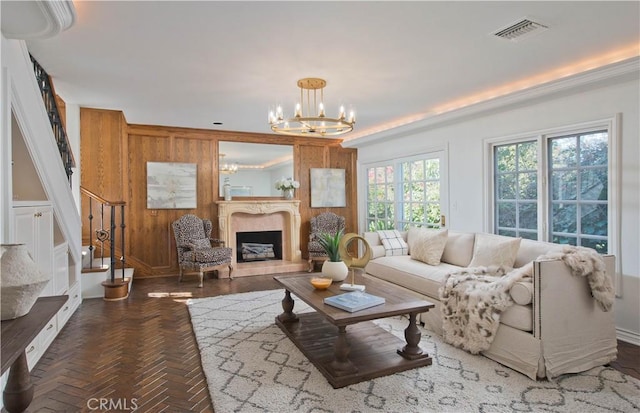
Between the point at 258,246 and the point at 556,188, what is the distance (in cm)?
490

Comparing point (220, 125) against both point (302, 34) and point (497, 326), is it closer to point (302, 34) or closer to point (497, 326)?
point (302, 34)

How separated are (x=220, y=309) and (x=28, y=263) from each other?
2.59m

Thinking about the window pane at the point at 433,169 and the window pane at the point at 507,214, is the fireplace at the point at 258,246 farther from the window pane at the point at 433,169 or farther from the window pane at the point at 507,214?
the window pane at the point at 507,214

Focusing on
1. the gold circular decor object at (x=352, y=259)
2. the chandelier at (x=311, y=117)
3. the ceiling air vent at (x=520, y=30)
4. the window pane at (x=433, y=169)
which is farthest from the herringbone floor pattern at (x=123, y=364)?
the window pane at (x=433, y=169)

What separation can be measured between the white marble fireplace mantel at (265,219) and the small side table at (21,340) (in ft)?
14.6

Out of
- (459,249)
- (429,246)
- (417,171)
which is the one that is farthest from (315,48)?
(417,171)

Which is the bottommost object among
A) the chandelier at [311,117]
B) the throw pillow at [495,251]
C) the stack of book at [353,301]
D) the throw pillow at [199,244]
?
the stack of book at [353,301]

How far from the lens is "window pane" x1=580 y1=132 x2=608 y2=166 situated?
3543 mm

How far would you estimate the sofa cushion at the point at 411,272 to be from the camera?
3.51 m

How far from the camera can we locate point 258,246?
699 centimetres

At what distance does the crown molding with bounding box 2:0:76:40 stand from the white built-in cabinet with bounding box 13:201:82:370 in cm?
116

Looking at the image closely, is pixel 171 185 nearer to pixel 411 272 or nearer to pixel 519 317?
pixel 411 272

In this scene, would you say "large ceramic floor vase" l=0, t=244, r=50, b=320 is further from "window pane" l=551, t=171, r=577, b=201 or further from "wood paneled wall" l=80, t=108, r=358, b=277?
"window pane" l=551, t=171, r=577, b=201

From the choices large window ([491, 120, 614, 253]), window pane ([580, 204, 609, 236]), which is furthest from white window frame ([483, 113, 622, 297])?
window pane ([580, 204, 609, 236])
